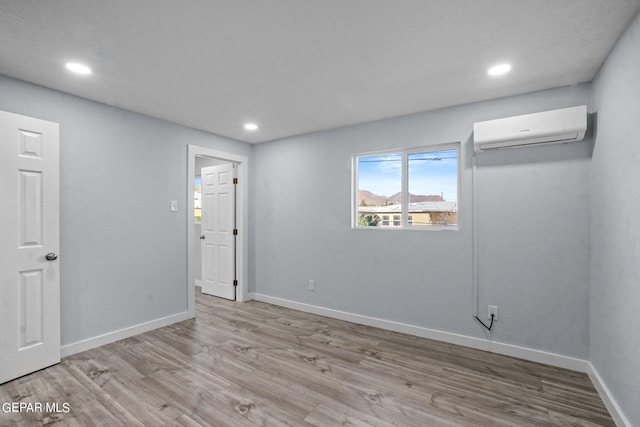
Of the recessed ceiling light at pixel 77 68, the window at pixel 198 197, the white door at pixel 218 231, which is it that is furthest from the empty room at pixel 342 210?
the window at pixel 198 197

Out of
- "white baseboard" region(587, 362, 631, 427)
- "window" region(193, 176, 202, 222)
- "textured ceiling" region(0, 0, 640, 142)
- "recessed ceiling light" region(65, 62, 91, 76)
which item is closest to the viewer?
"textured ceiling" region(0, 0, 640, 142)

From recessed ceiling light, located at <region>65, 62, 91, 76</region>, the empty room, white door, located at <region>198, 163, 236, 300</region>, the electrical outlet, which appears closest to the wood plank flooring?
the empty room

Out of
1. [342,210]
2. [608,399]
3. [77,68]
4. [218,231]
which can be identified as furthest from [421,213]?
[77,68]

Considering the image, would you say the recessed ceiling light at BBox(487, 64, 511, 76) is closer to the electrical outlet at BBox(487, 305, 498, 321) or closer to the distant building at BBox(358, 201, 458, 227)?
the distant building at BBox(358, 201, 458, 227)

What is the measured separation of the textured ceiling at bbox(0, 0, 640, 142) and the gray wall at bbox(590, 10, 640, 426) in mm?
255

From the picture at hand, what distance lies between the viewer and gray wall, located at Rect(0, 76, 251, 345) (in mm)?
2730

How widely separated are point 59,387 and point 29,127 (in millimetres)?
2050

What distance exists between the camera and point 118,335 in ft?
10.1

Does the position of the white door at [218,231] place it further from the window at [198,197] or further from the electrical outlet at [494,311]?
the electrical outlet at [494,311]

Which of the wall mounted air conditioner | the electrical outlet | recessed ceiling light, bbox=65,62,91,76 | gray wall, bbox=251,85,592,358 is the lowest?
the electrical outlet

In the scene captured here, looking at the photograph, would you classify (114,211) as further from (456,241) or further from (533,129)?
(533,129)

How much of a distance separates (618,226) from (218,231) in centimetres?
456

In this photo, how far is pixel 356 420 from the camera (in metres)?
1.89

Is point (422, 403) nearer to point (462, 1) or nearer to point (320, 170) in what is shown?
point (462, 1)
